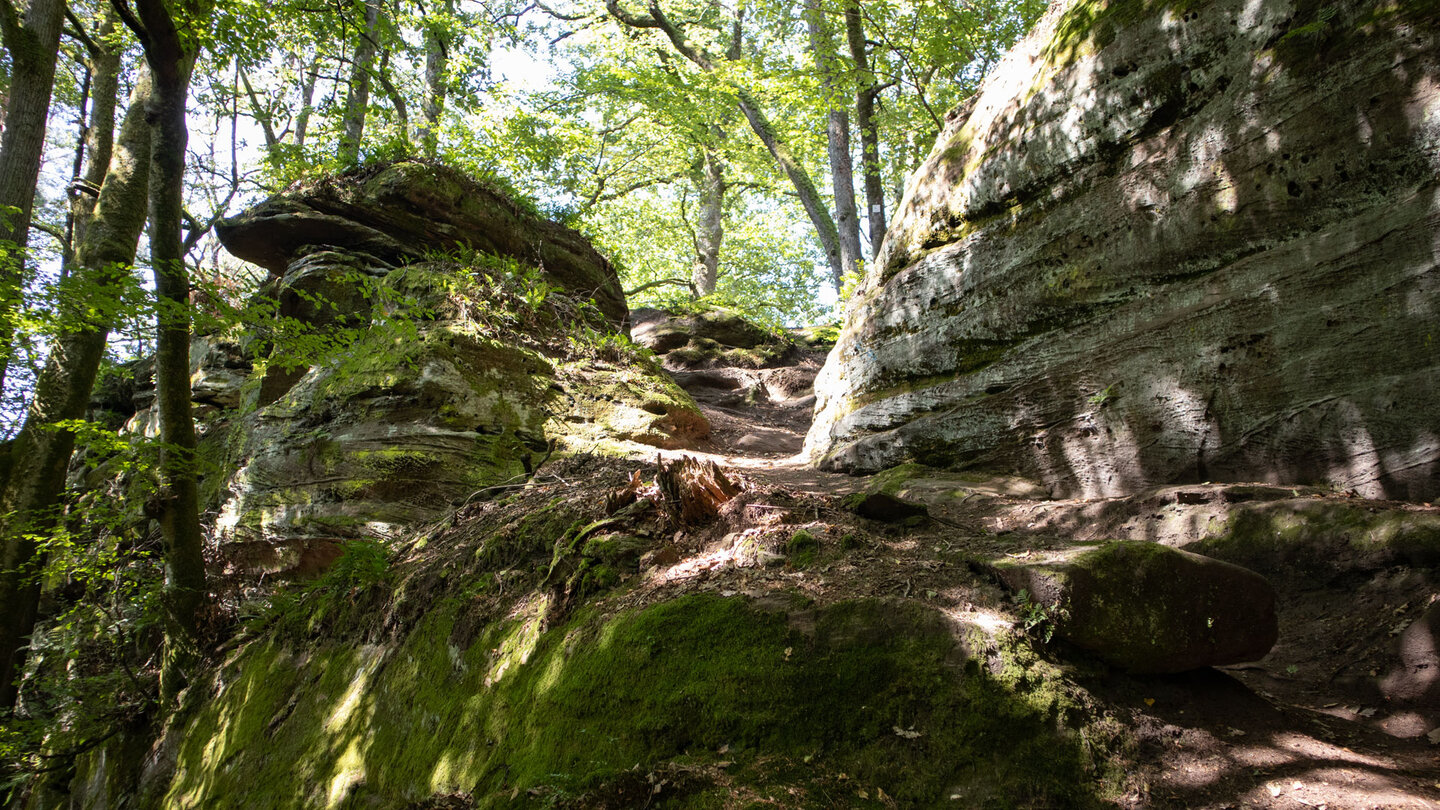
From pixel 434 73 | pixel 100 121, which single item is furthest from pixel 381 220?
pixel 434 73

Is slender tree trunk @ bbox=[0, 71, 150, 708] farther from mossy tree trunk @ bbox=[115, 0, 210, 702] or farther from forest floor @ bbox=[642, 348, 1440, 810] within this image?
forest floor @ bbox=[642, 348, 1440, 810]

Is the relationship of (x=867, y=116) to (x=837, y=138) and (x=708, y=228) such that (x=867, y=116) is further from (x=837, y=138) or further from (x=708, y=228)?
(x=708, y=228)

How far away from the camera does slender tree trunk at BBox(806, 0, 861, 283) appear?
1438 cm

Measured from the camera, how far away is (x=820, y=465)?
7.58m

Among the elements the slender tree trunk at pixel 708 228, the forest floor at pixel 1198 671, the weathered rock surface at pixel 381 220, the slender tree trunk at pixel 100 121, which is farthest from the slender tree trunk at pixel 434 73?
the slender tree trunk at pixel 708 228

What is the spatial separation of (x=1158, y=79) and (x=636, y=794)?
21.2 feet

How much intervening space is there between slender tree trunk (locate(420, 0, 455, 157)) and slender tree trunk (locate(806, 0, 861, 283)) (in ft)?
23.5

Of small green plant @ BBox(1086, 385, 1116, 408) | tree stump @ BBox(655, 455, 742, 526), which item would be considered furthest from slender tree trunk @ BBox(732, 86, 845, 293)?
tree stump @ BBox(655, 455, 742, 526)

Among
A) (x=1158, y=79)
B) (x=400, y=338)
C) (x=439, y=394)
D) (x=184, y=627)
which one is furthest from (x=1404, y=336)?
(x=184, y=627)

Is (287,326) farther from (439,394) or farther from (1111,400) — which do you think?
(1111,400)

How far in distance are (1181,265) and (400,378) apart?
741 cm

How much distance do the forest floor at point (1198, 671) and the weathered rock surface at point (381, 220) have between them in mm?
7593

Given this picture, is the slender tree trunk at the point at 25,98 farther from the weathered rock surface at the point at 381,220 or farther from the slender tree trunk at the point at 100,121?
the weathered rock surface at the point at 381,220

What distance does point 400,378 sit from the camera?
24.8 feet
